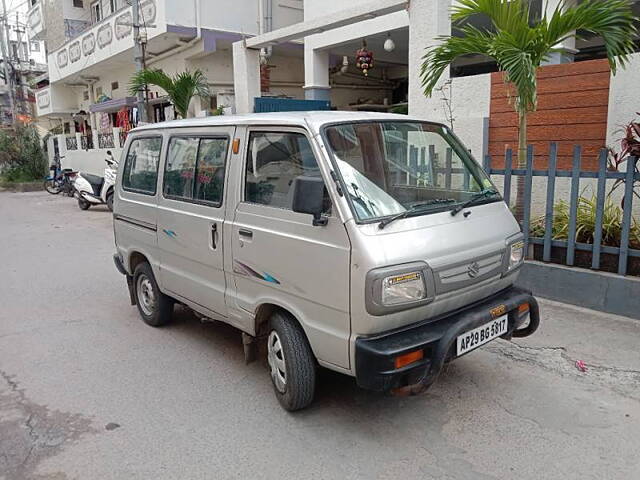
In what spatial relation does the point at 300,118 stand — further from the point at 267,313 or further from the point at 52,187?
the point at 52,187

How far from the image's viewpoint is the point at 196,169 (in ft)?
13.4

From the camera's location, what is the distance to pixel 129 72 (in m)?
19.4

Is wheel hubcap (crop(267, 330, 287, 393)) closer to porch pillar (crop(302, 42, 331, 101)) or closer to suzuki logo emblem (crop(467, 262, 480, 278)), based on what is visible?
suzuki logo emblem (crop(467, 262, 480, 278))

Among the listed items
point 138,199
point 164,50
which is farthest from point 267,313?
point 164,50

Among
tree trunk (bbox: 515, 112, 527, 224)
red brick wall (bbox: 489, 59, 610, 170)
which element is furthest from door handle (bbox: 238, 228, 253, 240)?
red brick wall (bbox: 489, 59, 610, 170)

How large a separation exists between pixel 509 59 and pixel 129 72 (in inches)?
684

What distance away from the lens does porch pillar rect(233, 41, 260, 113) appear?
10.7 m

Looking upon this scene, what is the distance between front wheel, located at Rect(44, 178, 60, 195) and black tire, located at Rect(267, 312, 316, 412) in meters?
17.8

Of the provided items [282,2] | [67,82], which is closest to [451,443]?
[282,2]

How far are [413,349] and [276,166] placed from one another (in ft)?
4.71

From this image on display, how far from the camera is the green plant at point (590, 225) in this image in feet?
16.4

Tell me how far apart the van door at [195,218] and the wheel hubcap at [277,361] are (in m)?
0.56

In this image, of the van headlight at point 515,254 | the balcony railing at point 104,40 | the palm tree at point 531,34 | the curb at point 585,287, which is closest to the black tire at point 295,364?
the van headlight at point 515,254

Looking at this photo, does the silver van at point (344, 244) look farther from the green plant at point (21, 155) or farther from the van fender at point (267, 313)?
the green plant at point (21, 155)
